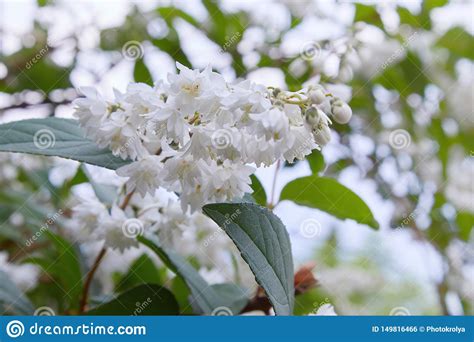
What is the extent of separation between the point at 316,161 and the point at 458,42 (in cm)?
91

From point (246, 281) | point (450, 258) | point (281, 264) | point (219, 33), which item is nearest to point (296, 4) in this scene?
point (219, 33)

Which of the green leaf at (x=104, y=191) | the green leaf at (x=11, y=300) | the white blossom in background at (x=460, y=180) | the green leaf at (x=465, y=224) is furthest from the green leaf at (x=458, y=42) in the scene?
the green leaf at (x=11, y=300)

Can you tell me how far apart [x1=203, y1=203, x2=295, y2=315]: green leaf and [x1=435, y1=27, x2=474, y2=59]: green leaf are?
1.27 m

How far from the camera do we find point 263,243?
736 mm

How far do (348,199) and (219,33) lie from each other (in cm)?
73

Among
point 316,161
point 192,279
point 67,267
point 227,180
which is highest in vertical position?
point 227,180

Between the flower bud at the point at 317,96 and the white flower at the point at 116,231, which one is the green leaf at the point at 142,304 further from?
the flower bud at the point at 317,96

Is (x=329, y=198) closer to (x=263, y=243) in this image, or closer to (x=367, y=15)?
(x=263, y=243)

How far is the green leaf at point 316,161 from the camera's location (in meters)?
1.17

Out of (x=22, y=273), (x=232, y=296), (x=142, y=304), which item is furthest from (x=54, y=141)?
(x=22, y=273)

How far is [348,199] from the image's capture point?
954mm

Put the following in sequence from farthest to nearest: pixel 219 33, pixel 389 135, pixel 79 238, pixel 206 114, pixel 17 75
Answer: pixel 389 135, pixel 17 75, pixel 219 33, pixel 79 238, pixel 206 114

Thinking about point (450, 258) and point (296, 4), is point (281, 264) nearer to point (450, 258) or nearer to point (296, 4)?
point (296, 4)

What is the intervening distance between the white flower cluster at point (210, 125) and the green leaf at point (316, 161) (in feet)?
1.36
